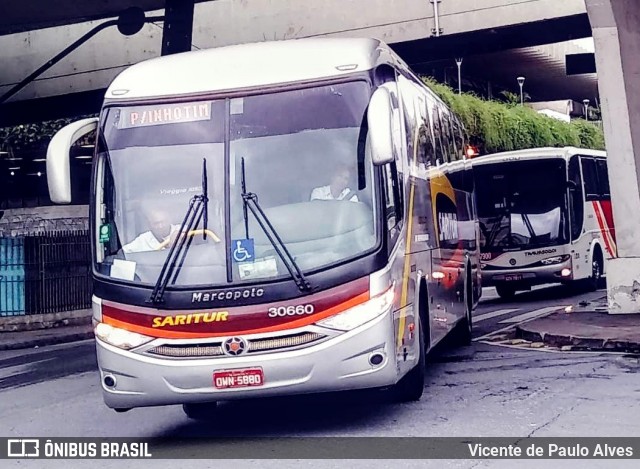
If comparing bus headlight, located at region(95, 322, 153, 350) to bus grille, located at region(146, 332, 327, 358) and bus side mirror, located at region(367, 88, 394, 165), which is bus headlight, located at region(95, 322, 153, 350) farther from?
bus side mirror, located at region(367, 88, 394, 165)

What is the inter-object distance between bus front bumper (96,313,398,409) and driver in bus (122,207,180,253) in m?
0.85

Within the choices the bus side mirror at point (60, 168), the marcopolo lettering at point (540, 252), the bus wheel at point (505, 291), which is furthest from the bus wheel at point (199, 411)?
the bus wheel at point (505, 291)

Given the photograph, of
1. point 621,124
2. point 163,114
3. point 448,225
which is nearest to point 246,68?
point 163,114

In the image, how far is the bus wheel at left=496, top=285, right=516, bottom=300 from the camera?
23677 millimetres

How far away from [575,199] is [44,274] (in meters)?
11.4

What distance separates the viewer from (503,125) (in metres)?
32.7

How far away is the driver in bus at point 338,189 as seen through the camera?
884cm

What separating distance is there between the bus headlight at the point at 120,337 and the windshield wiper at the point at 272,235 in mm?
1196

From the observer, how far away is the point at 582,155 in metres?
24.2

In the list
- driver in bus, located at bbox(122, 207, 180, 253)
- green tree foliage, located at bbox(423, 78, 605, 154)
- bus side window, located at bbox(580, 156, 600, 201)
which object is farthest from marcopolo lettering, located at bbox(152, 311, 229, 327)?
green tree foliage, located at bbox(423, 78, 605, 154)

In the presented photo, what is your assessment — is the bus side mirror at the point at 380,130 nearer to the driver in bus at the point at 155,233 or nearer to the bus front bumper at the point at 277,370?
the bus front bumper at the point at 277,370

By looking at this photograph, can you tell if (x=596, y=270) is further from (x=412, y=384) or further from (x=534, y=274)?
(x=412, y=384)

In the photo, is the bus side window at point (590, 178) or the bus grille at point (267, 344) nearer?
the bus grille at point (267, 344)

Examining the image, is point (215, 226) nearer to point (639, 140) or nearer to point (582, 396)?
point (582, 396)
